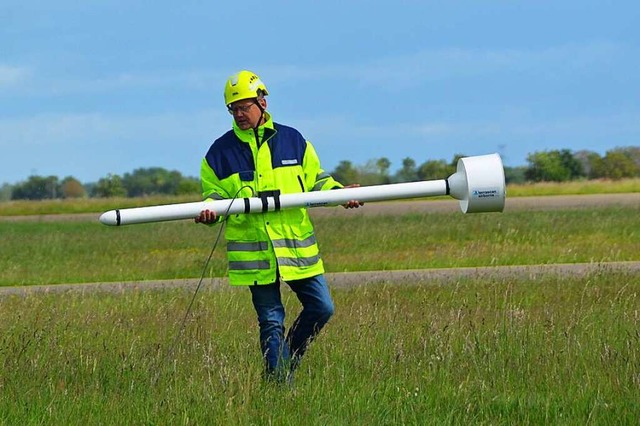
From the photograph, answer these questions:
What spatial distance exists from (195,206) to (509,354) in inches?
88.6

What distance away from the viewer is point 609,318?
906 centimetres

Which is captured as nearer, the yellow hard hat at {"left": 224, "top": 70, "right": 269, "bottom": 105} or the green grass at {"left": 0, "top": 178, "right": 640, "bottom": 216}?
the yellow hard hat at {"left": 224, "top": 70, "right": 269, "bottom": 105}

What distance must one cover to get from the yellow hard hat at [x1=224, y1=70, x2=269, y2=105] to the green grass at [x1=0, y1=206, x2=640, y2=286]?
369 inches

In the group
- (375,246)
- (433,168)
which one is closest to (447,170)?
(433,168)

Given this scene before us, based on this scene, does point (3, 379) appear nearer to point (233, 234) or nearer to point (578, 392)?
point (233, 234)

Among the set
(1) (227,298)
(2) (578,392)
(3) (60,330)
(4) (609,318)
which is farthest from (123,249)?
(2) (578,392)

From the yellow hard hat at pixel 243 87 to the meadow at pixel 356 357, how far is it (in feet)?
5.19

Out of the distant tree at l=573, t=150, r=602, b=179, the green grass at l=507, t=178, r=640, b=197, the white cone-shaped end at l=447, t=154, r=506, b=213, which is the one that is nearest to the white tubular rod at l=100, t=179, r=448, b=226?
the white cone-shaped end at l=447, t=154, r=506, b=213

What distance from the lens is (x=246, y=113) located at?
691 cm

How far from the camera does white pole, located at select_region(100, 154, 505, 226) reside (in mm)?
7164

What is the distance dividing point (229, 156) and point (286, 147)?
35 centimetres

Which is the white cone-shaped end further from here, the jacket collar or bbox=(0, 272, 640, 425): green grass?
the jacket collar

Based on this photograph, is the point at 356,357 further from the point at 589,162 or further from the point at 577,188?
the point at 589,162

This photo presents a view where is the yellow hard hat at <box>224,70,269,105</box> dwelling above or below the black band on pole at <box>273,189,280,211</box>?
above
